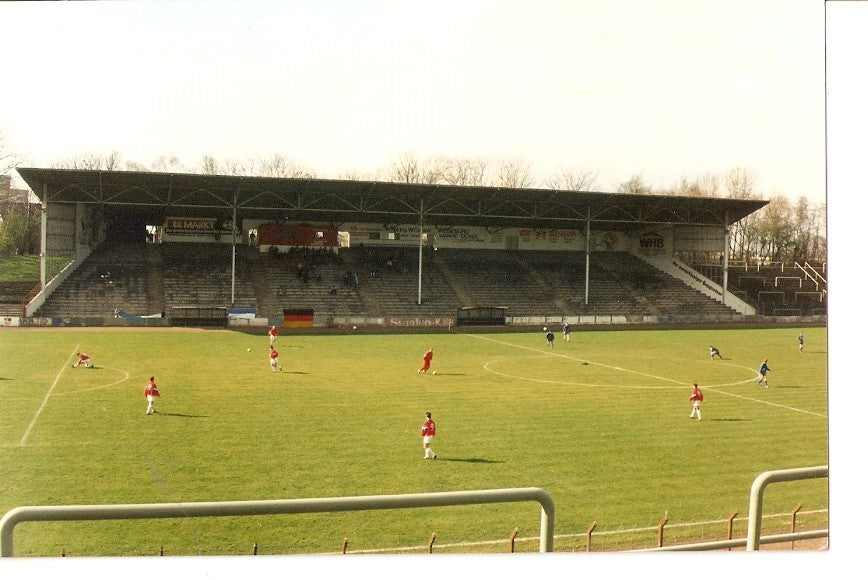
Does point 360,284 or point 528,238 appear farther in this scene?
point 528,238

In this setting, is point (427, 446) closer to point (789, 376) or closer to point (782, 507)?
point (782, 507)

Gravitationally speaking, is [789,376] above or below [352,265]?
below

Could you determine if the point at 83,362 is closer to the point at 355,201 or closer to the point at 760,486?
the point at 355,201

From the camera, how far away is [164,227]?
54.7 meters

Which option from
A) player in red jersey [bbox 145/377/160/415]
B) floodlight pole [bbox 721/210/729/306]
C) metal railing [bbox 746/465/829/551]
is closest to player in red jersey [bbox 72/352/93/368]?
player in red jersey [bbox 145/377/160/415]

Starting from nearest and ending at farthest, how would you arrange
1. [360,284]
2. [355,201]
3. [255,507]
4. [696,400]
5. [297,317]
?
[255,507]
[696,400]
[297,317]
[355,201]
[360,284]

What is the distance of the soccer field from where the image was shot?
1117cm

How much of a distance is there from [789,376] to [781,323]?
2890 centimetres

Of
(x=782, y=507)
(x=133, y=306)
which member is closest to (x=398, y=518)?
(x=782, y=507)

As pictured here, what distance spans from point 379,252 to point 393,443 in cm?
4212

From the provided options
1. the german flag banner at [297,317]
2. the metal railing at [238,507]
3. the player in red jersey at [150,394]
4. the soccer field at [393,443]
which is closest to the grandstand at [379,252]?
the german flag banner at [297,317]

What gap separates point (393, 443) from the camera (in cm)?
1695

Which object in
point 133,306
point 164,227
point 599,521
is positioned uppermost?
point 164,227

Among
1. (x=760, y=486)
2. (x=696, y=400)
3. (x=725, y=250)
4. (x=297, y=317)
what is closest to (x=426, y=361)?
(x=696, y=400)
